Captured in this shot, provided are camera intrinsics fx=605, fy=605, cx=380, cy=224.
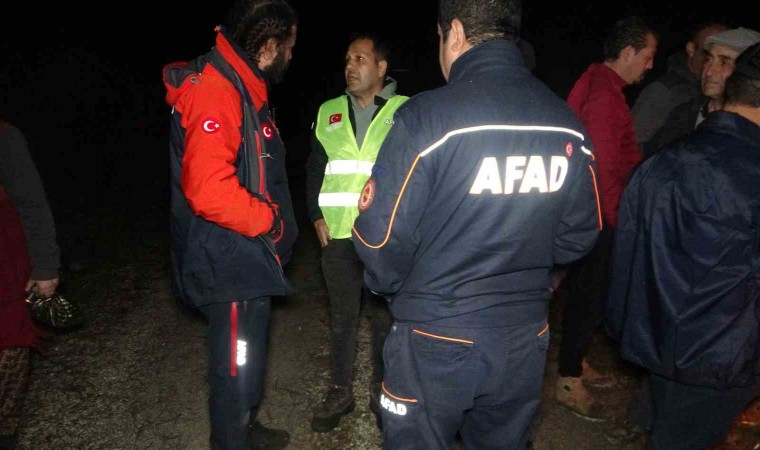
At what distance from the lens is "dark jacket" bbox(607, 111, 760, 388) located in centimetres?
214

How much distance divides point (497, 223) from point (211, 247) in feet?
4.03

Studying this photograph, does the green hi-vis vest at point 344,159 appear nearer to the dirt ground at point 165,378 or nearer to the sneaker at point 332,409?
the sneaker at point 332,409

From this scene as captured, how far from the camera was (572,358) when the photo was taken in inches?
144

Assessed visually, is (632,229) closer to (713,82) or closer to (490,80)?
(490,80)

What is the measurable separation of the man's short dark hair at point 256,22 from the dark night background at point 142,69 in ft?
14.7

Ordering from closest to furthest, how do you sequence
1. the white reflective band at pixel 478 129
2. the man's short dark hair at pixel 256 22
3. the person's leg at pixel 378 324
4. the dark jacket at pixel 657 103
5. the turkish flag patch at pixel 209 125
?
the white reflective band at pixel 478 129
the turkish flag patch at pixel 209 125
the man's short dark hair at pixel 256 22
the person's leg at pixel 378 324
the dark jacket at pixel 657 103

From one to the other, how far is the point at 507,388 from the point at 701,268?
2.77ft

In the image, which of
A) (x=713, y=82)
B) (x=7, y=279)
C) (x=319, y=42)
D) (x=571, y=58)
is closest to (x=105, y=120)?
(x=319, y=42)

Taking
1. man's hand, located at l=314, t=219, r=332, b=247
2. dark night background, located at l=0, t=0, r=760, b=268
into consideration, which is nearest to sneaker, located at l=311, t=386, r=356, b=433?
man's hand, located at l=314, t=219, r=332, b=247

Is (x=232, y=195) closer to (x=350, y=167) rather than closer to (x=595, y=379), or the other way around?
(x=350, y=167)

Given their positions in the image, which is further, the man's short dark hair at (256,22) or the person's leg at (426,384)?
the man's short dark hair at (256,22)

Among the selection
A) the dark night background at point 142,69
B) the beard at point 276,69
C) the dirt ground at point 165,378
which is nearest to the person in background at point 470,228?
the beard at point 276,69

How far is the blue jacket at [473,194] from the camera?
74.9 inches

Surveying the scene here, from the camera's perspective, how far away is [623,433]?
3.46 m
